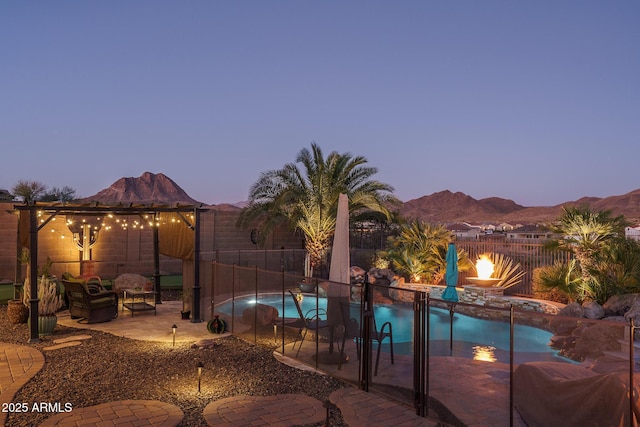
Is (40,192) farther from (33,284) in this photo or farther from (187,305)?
(33,284)

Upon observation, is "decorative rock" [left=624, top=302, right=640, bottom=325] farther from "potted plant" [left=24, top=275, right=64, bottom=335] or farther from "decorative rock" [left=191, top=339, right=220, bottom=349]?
"potted plant" [left=24, top=275, right=64, bottom=335]

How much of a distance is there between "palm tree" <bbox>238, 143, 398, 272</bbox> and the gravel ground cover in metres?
10.6

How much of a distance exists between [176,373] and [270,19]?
13.3 metres

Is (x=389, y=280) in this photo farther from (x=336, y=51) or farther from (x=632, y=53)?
(x=632, y=53)

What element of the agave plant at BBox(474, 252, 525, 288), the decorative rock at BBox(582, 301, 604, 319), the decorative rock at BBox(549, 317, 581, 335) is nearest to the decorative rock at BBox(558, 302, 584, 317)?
the decorative rock at BBox(582, 301, 604, 319)

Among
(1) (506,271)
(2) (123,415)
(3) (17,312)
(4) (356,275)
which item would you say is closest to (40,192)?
(3) (17,312)

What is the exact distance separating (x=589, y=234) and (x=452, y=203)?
60.2m

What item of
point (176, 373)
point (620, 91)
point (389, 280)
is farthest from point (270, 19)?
point (620, 91)

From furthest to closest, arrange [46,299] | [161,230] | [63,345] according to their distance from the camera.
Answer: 1. [161,230]
2. [46,299]
3. [63,345]

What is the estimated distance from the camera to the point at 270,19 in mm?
16781

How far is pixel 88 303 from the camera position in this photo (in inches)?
444

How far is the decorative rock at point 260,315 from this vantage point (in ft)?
31.4

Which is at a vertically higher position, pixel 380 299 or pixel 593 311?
pixel 593 311

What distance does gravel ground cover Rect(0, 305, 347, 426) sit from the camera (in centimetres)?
617
